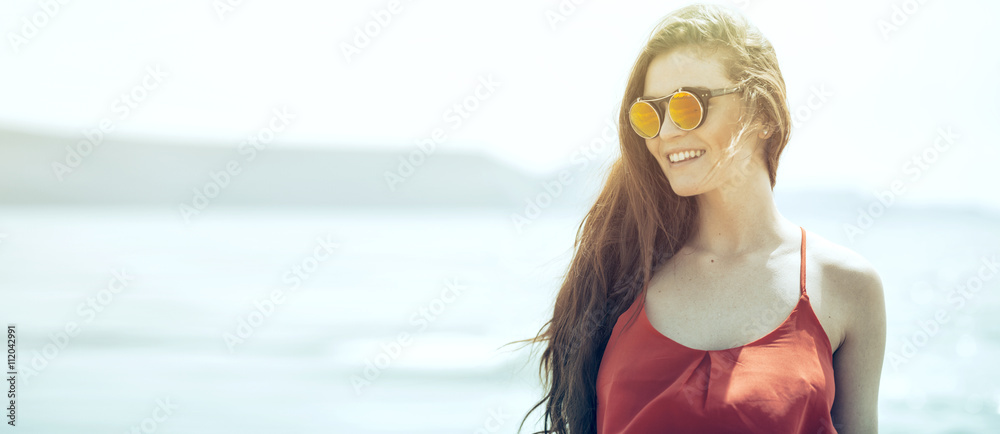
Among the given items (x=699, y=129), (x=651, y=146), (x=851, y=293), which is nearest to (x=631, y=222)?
(x=651, y=146)

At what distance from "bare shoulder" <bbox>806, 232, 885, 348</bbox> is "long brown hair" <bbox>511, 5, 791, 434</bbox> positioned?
283 mm

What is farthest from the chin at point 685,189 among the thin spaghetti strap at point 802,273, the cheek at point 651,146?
the thin spaghetti strap at point 802,273

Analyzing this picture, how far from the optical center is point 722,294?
5.66 feet

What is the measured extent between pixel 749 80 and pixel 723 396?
0.73 metres

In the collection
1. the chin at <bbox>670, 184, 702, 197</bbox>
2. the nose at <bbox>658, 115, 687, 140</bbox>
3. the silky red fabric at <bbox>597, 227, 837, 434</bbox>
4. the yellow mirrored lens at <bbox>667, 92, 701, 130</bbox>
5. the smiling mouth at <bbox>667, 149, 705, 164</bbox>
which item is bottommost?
the silky red fabric at <bbox>597, 227, 837, 434</bbox>

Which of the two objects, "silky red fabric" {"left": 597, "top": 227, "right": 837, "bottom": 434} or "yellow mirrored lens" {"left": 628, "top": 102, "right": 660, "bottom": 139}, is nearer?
"silky red fabric" {"left": 597, "top": 227, "right": 837, "bottom": 434}

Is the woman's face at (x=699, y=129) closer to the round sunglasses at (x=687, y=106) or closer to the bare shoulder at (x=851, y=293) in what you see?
the round sunglasses at (x=687, y=106)

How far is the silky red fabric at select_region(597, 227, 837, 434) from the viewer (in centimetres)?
151

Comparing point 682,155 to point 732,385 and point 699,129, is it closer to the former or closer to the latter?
point 699,129

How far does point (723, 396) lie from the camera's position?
1523mm

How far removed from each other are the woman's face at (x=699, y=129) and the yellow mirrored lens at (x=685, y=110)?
25 mm

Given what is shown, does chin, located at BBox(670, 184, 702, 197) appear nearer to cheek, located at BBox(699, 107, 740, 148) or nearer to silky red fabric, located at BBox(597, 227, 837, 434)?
cheek, located at BBox(699, 107, 740, 148)

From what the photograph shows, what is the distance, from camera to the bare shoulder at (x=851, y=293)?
1630mm

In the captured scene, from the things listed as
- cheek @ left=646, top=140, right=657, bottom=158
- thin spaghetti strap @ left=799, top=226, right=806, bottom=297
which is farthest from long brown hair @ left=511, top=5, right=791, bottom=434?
thin spaghetti strap @ left=799, top=226, right=806, bottom=297
